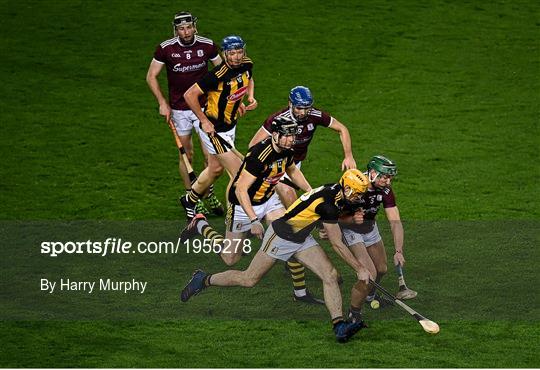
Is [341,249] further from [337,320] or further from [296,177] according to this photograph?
[296,177]

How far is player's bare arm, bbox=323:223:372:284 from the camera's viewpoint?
1387 cm

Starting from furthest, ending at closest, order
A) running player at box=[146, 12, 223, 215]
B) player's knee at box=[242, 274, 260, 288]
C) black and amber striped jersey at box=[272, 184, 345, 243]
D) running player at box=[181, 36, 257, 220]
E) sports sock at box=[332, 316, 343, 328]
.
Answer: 1. running player at box=[146, 12, 223, 215]
2. running player at box=[181, 36, 257, 220]
3. player's knee at box=[242, 274, 260, 288]
4. black and amber striped jersey at box=[272, 184, 345, 243]
5. sports sock at box=[332, 316, 343, 328]

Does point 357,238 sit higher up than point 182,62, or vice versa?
point 182,62

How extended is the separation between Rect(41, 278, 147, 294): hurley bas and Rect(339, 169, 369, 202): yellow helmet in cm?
296

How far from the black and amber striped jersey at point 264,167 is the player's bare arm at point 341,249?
128cm

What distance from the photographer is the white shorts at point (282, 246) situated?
560 inches

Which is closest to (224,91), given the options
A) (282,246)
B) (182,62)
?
(182,62)

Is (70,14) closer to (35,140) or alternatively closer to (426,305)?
(35,140)

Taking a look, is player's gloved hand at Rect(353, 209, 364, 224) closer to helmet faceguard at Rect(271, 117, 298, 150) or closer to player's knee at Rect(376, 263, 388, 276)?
player's knee at Rect(376, 263, 388, 276)

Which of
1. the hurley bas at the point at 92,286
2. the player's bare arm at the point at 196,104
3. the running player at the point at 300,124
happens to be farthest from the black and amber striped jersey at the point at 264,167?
the hurley bas at the point at 92,286

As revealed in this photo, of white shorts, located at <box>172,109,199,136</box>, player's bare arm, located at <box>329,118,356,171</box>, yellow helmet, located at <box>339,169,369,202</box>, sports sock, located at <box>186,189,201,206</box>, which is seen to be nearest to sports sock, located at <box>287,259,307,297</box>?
yellow helmet, located at <box>339,169,369,202</box>

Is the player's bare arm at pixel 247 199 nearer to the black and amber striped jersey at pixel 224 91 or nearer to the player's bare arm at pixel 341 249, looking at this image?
the player's bare arm at pixel 341 249

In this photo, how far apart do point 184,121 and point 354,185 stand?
4519 millimetres

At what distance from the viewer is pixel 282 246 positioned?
14242 mm
